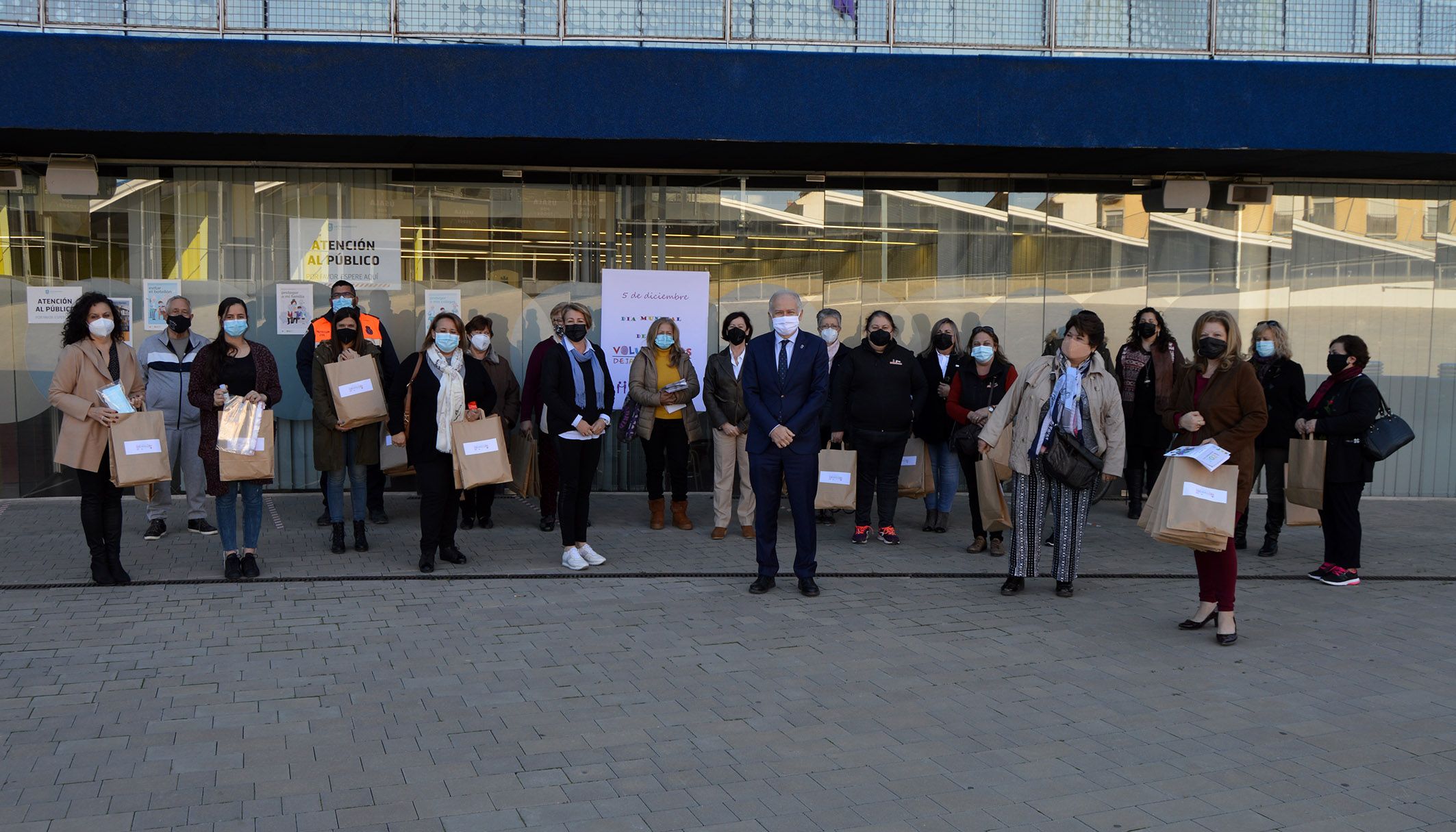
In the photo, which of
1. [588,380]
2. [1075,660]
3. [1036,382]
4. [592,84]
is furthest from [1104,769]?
[592,84]

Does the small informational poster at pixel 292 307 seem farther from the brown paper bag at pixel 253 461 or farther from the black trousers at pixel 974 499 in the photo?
the black trousers at pixel 974 499

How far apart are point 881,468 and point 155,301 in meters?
7.07

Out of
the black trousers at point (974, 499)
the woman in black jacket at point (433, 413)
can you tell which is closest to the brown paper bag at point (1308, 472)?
the black trousers at point (974, 499)

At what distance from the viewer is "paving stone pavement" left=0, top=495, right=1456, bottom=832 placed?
4645mm

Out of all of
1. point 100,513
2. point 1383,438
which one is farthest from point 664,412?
point 1383,438

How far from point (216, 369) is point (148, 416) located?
1.75 feet

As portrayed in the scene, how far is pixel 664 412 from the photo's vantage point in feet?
34.6

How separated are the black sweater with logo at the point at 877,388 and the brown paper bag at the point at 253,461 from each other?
14.4 feet

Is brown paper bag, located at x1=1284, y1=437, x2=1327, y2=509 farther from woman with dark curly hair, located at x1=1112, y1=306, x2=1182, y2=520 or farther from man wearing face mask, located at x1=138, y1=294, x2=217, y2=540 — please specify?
man wearing face mask, located at x1=138, y1=294, x2=217, y2=540

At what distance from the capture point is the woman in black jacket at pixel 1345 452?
8703 millimetres

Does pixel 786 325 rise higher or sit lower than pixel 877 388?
higher

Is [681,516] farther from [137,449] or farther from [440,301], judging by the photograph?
[137,449]

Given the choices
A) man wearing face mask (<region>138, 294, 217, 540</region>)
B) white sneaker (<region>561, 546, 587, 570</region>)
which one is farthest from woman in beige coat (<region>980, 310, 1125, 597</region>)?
man wearing face mask (<region>138, 294, 217, 540</region>)

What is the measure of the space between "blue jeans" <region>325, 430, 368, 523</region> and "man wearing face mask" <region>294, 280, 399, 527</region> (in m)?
0.42
